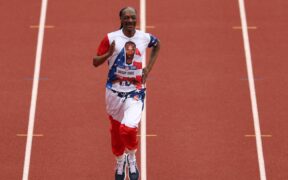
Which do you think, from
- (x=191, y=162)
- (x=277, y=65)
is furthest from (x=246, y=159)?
(x=277, y=65)

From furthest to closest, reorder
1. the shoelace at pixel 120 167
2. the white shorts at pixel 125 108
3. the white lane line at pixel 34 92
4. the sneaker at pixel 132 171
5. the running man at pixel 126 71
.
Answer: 1. the white lane line at pixel 34 92
2. the shoelace at pixel 120 167
3. the sneaker at pixel 132 171
4. the white shorts at pixel 125 108
5. the running man at pixel 126 71

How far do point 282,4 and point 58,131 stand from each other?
5577 mm

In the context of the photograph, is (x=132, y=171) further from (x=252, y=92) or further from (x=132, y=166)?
(x=252, y=92)

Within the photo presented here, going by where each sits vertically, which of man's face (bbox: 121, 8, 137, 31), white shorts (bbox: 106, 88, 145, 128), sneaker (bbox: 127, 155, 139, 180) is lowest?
sneaker (bbox: 127, 155, 139, 180)

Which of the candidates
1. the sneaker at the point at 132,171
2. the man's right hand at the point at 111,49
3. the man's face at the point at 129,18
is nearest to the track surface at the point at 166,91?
the sneaker at the point at 132,171

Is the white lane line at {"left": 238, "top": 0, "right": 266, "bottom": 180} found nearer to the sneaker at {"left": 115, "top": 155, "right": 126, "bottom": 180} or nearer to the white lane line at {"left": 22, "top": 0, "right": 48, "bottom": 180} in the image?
the sneaker at {"left": 115, "top": 155, "right": 126, "bottom": 180}

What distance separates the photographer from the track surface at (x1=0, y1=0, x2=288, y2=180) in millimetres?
15812

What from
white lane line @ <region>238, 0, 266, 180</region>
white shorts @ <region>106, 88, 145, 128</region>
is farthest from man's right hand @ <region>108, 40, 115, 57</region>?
white lane line @ <region>238, 0, 266, 180</region>

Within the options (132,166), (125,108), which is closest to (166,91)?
(132,166)

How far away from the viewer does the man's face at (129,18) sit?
43.2 feet

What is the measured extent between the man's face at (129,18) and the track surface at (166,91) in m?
2.82

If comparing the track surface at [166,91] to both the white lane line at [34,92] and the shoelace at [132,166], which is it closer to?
the white lane line at [34,92]

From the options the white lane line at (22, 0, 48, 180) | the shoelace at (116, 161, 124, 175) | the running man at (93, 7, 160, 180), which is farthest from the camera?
the white lane line at (22, 0, 48, 180)

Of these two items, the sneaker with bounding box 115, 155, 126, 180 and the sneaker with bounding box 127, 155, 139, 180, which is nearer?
the sneaker with bounding box 127, 155, 139, 180
